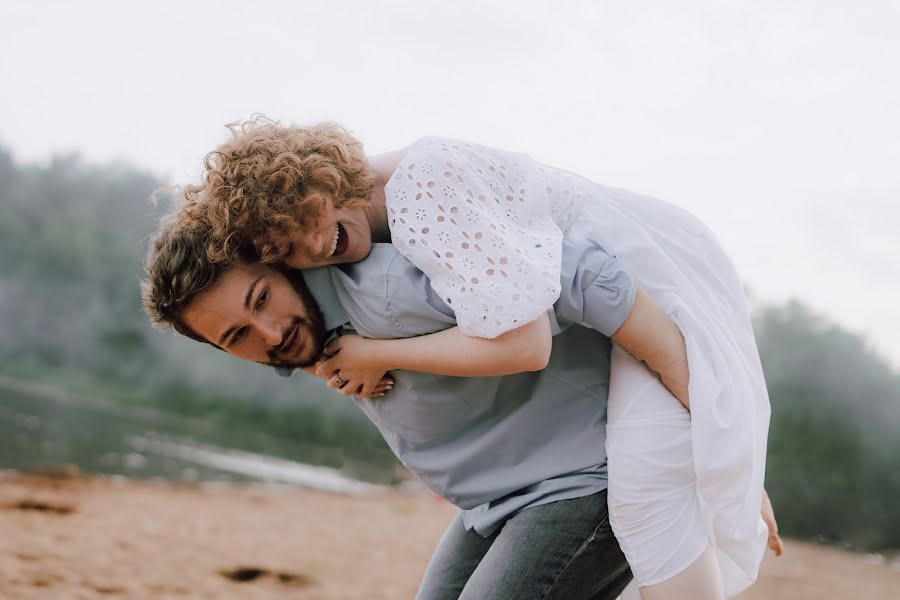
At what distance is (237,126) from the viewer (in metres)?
2.34

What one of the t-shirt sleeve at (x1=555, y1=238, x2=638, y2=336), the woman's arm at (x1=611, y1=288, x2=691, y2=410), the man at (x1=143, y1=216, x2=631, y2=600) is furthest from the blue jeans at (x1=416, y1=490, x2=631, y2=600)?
the t-shirt sleeve at (x1=555, y1=238, x2=638, y2=336)

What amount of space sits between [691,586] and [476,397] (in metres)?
0.70

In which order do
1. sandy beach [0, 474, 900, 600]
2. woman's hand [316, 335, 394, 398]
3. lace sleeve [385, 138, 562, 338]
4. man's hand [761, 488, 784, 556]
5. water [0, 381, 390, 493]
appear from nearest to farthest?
lace sleeve [385, 138, 562, 338] → woman's hand [316, 335, 394, 398] → man's hand [761, 488, 784, 556] → sandy beach [0, 474, 900, 600] → water [0, 381, 390, 493]

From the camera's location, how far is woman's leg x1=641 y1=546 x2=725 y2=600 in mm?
2053

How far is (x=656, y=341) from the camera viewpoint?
210 cm

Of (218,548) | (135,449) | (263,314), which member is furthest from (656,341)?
(135,449)

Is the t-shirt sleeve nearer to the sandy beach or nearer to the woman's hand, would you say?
the woman's hand

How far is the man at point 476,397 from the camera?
2104 mm

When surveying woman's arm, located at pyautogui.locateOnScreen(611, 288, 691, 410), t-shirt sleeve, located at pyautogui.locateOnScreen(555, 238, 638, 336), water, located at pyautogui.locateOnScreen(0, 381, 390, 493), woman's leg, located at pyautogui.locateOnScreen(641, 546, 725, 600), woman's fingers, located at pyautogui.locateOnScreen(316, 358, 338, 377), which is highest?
t-shirt sleeve, located at pyautogui.locateOnScreen(555, 238, 638, 336)

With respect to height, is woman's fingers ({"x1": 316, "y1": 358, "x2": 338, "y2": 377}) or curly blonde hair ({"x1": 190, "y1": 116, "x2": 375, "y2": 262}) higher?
curly blonde hair ({"x1": 190, "y1": 116, "x2": 375, "y2": 262})

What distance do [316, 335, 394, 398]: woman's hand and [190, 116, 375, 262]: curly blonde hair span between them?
292mm

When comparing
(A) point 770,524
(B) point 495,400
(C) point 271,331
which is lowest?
(A) point 770,524

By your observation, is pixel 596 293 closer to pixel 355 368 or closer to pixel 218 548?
pixel 355 368

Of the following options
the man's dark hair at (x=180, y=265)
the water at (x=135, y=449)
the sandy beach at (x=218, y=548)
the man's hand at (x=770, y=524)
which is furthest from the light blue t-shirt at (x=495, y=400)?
the water at (x=135, y=449)
